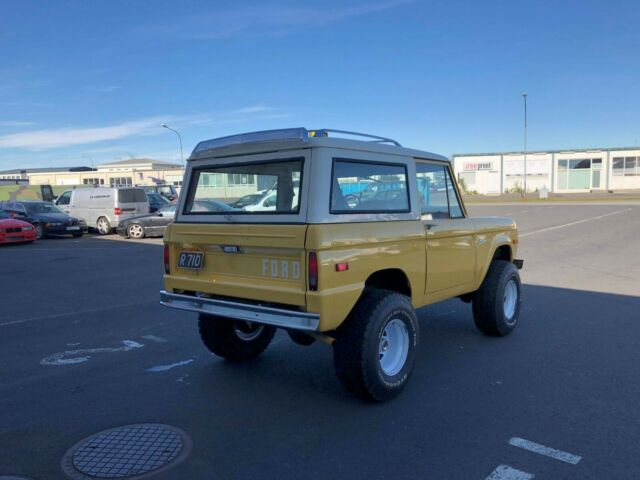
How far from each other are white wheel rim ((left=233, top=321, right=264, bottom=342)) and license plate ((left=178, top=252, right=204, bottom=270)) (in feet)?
3.02

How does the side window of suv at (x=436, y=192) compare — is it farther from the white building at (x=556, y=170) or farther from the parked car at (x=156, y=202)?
the white building at (x=556, y=170)

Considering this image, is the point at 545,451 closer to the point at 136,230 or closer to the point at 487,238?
the point at 487,238

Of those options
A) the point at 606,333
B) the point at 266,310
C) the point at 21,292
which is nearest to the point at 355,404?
the point at 266,310

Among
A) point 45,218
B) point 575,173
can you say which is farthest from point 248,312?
point 575,173

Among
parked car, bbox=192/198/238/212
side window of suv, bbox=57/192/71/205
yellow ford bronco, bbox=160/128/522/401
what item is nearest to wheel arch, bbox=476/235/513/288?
yellow ford bronco, bbox=160/128/522/401

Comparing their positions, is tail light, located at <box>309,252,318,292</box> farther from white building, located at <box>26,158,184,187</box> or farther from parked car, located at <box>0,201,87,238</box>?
white building, located at <box>26,158,184,187</box>

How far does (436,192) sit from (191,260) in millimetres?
2472

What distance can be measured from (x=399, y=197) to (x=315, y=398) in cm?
189

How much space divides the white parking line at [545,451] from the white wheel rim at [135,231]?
18.6 meters

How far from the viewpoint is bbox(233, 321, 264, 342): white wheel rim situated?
553 cm

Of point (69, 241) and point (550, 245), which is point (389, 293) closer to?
point (550, 245)

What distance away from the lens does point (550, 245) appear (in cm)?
1541

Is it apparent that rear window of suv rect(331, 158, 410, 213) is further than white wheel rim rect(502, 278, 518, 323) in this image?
No

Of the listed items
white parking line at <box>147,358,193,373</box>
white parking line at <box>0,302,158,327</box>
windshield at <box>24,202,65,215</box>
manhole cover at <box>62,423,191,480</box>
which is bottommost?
manhole cover at <box>62,423,191,480</box>
